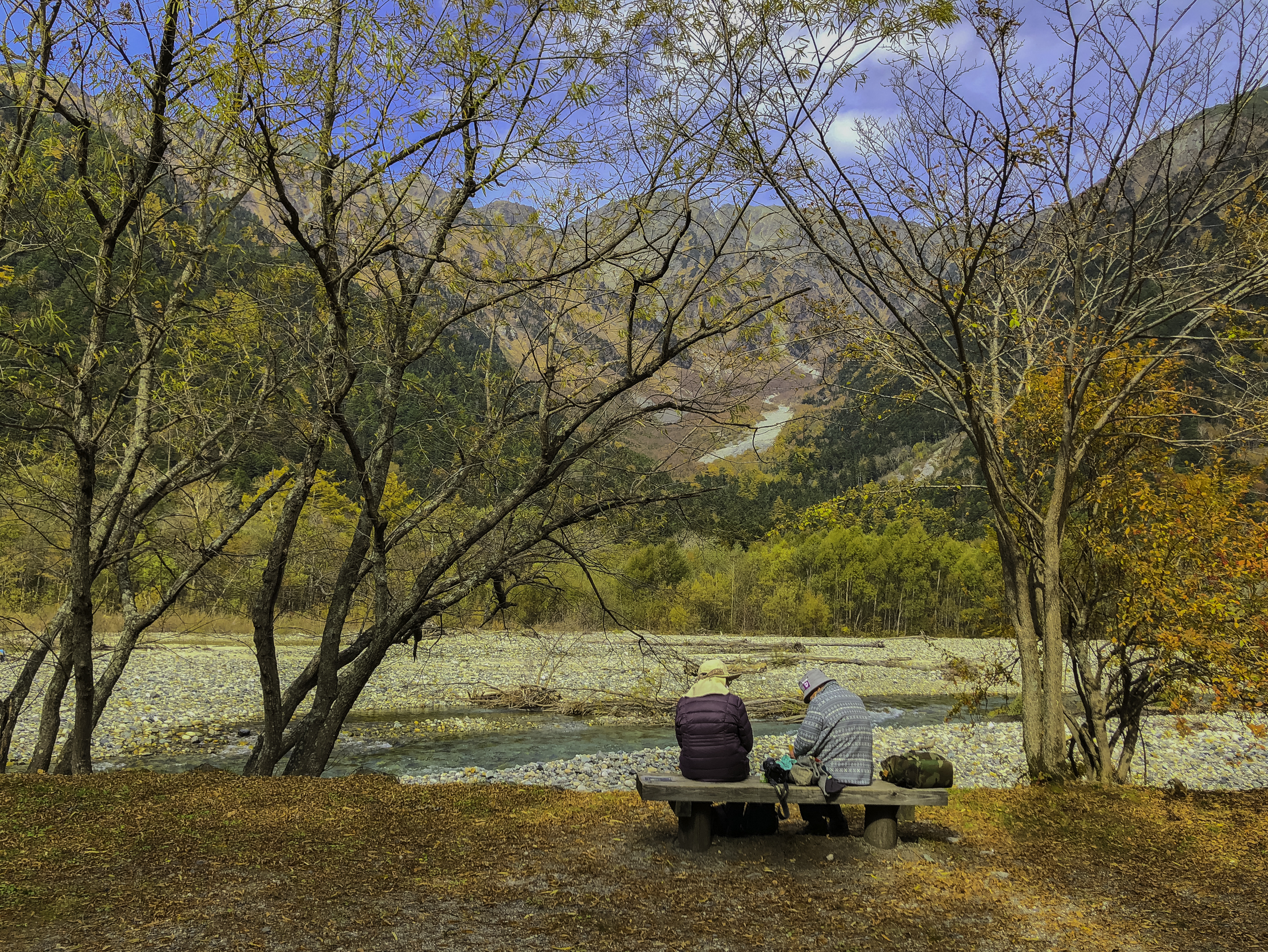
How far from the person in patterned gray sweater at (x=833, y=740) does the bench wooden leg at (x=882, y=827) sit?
22 centimetres

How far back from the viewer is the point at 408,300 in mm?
7551

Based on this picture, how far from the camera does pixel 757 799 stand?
16.9ft

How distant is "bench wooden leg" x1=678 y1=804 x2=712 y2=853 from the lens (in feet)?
17.3

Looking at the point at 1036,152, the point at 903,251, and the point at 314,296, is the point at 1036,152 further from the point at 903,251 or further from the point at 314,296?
the point at 314,296

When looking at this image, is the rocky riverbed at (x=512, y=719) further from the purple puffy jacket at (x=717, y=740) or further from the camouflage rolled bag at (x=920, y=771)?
the camouflage rolled bag at (x=920, y=771)

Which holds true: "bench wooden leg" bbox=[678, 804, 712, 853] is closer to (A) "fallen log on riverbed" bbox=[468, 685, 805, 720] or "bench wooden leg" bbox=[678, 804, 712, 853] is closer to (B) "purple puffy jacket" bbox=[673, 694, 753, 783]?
(B) "purple puffy jacket" bbox=[673, 694, 753, 783]

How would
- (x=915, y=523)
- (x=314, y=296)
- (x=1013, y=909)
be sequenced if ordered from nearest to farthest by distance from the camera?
(x=1013, y=909) → (x=314, y=296) → (x=915, y=523)

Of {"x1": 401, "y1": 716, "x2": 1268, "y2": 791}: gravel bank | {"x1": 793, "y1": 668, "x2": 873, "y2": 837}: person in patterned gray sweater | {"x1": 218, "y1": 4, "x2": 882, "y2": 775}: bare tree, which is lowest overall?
{"x1": 401, "y1": 716, "x2": 1268, "y2": 791}: gravel bank

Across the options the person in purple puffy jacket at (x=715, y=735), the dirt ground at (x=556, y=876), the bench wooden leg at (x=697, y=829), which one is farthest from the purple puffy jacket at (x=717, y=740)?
the dirt ground at (x=556, y=876)

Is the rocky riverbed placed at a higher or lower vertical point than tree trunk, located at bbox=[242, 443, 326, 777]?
lower

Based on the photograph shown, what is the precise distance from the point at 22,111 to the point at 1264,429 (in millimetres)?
10825

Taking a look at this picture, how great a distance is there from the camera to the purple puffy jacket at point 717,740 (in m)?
5.29

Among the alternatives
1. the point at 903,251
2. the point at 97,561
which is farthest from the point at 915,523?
the point at 97,561


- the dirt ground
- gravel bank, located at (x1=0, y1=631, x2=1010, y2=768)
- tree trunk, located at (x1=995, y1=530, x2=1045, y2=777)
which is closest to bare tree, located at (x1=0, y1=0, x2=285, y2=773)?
the dirt ground
